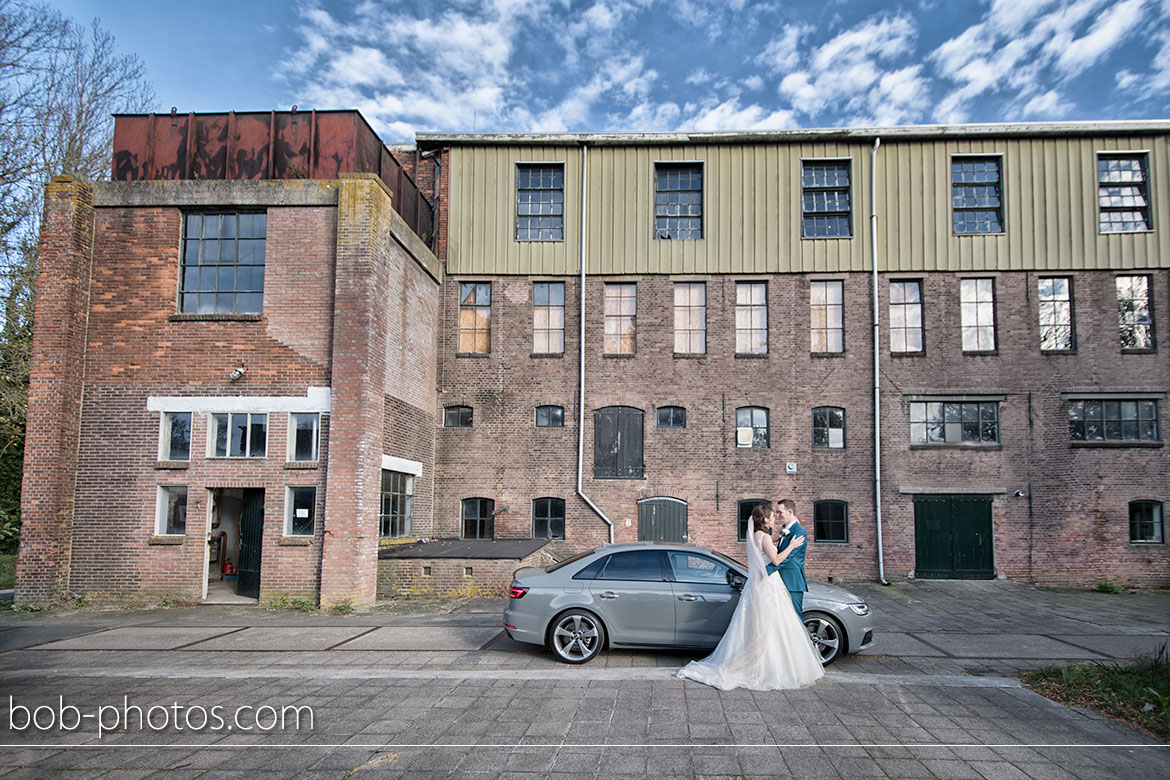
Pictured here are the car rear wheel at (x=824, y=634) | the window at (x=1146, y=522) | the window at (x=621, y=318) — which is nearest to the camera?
the car rear wheel at (x=824, y=634)

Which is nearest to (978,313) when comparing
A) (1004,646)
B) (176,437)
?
(1004,646)

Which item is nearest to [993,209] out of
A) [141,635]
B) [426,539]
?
[426,539]

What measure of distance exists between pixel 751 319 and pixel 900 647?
10508mm

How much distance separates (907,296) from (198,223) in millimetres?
16858

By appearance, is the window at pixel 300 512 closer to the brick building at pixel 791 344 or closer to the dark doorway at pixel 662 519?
the brick building at pixel 791 344

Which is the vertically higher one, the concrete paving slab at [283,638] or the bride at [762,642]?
the bride at [762,642]

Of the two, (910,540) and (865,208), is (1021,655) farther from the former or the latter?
(865,208)

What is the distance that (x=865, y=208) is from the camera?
1922 cm

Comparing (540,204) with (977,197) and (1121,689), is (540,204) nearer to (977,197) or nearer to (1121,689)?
(977,197)

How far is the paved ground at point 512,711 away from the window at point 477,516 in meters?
7.11

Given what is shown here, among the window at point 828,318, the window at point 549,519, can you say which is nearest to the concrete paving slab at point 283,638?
the window at point 549,519

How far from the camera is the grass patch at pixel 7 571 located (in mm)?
18320

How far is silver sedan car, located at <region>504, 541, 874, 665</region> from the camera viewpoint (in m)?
8.91

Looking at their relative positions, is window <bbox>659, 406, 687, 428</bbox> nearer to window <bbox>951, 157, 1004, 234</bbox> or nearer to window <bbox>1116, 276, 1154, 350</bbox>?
window <bbox>951, 157, 1004, 234</bbox>
